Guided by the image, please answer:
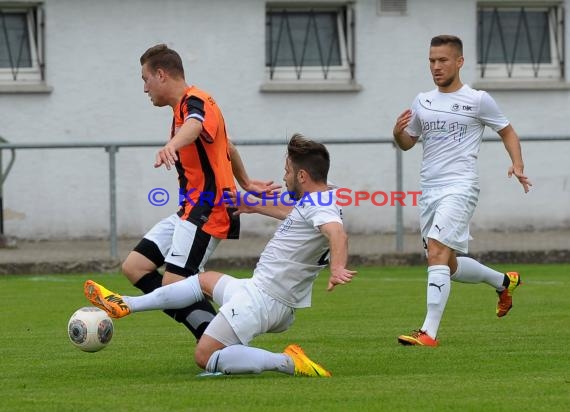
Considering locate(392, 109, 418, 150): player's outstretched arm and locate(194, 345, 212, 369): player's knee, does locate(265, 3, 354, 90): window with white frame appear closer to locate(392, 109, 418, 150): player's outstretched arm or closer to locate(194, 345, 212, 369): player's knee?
locate(392, 109, 418, 150): player's outstretched arm

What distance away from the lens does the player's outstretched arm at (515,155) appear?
10.2 m

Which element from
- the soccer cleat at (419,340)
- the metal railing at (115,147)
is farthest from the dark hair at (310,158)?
the metal railing at (115,147)

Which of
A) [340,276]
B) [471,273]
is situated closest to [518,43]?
[471,273]

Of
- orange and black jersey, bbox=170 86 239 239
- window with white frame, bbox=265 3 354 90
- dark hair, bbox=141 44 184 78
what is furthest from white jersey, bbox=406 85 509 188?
window with white frame, bbox=265 3 354 90

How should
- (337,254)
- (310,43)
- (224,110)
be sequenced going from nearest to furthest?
(337,254), (224,110), (310,43)

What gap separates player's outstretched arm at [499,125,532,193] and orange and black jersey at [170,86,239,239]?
2.28 m

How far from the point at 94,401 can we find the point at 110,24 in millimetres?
14429

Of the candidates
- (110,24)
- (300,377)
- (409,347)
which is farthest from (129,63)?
(300,377)

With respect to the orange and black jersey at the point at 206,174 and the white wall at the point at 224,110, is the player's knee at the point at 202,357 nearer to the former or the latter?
the orange and black jersey at the point at 206,174

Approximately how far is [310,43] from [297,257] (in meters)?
13.8

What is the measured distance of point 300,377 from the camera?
7.98 metres

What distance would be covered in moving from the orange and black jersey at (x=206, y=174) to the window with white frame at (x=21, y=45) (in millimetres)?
12446

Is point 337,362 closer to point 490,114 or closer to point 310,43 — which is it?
point 490,114

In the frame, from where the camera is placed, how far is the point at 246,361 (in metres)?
7.91
